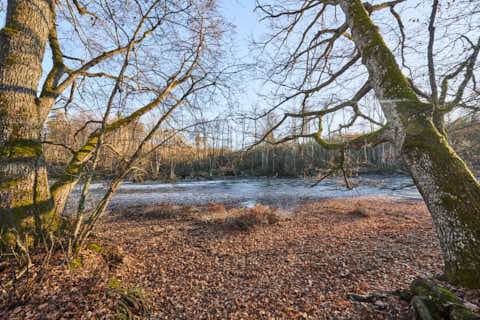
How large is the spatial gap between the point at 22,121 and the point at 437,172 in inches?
227

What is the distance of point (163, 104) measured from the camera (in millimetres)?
3873

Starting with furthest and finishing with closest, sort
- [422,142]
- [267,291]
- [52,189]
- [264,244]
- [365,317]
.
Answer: [264,244] < [52,189] < [267,291] < [422,142] < [365,317]

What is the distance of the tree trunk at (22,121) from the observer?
2797mm

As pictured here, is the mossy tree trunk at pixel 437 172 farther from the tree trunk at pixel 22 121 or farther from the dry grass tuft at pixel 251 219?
the tree trunk at pixel 22 121

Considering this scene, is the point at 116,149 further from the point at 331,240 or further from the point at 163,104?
the point at 331,240

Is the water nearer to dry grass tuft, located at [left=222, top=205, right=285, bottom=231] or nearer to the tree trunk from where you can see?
dry grass tuft, located at [left=222, top=205, right=285, bottom=231]

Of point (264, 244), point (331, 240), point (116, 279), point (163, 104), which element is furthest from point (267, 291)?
point (163, 104)

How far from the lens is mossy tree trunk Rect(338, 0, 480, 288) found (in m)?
2.00

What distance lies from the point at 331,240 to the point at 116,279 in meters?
4.43

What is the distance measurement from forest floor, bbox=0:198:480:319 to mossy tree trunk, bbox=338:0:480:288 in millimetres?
358

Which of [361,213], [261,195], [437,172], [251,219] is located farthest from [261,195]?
[437,172]

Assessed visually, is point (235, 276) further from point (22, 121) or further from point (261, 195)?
point (261, 195)

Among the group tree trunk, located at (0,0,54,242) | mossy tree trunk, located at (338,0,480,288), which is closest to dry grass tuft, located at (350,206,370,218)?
mossy tree trunk, located at (338,0,480,288)

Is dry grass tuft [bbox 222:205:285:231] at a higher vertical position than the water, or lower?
higher
